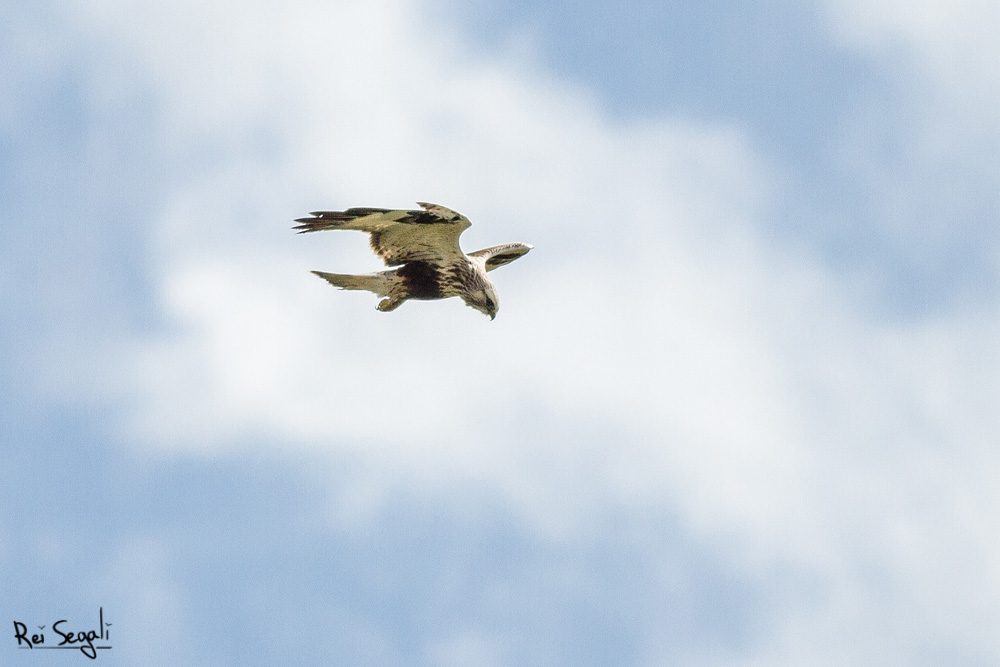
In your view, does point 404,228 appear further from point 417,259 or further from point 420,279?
point 420,279

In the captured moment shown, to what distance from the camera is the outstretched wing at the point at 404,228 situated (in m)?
12.8

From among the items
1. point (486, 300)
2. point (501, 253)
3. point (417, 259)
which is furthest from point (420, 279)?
point (501, 253)

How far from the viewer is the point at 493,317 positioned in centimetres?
1459

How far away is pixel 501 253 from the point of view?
15859mm

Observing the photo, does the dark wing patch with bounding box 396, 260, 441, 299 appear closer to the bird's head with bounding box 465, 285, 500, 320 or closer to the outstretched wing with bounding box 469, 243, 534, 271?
the bird's head with bounding box 465, 285, 500, 320

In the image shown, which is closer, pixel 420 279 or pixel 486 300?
pixel 420 279

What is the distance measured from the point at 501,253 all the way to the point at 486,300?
160 cm

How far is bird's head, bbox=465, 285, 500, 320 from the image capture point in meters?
14.4

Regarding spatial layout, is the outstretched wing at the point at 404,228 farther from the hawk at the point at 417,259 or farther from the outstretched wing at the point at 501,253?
the outstretched wing at the point at 501,253

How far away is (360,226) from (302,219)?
103cm

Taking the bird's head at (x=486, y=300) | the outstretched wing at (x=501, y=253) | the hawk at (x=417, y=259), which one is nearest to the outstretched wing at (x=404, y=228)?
the hawk at (x=417, y=259)

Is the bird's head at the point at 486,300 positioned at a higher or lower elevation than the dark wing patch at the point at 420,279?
lower

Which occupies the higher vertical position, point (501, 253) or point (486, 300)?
point (501, 253)

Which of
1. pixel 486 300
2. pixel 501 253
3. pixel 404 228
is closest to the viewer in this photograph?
pixel 404 228
